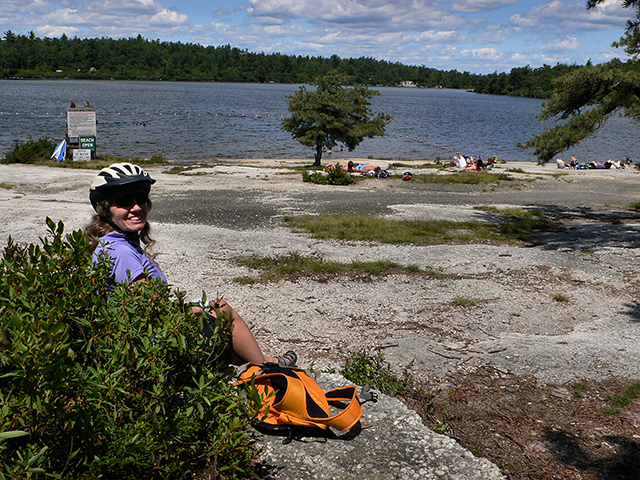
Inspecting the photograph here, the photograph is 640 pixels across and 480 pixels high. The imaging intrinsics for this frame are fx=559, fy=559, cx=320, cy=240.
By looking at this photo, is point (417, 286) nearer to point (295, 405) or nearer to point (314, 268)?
point (314, 268)

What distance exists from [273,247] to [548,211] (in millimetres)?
9083

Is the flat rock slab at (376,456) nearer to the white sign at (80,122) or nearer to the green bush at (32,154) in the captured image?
the white sign at (80,122)

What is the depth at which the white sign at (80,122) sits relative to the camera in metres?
23.2

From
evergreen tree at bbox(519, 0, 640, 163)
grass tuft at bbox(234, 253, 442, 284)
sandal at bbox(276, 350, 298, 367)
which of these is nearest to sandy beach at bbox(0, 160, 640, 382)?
grass tuft at bbox(234, 253, 442, 284)

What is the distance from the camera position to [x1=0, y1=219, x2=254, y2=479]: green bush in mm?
1880

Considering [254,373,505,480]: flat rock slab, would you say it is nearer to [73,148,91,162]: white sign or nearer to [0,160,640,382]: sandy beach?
[0,160,640,382]: sandy beach

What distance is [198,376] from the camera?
247cm

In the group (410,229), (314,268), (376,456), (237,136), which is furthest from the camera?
(237,136)

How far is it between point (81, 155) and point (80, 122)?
1.42 m

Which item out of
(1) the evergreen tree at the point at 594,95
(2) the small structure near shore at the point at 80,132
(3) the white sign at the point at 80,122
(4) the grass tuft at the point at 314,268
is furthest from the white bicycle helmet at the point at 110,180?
(3) the white sign at the point at 80,122

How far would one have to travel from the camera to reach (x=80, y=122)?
23.5 metres

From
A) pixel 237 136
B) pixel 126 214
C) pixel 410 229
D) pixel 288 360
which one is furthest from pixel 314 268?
pixel 237 136

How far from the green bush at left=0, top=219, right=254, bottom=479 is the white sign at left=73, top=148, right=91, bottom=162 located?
22.5 metres

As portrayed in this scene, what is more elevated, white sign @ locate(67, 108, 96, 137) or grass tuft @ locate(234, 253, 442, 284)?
white sign @ locate(67, 108, 96, 137)
